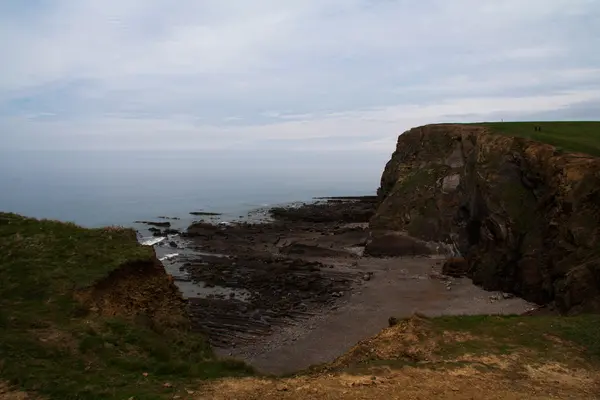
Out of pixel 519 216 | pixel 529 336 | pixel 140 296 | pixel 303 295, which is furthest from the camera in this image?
pixel 303 295

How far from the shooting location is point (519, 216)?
95.6ft

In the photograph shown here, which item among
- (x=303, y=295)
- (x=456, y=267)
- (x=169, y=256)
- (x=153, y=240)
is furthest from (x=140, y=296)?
(x=153, y=240)

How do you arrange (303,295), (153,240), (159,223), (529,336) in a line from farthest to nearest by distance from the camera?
(159,223) < (153,240) < (303,295) < (529,336)

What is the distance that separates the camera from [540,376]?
10.6 metres

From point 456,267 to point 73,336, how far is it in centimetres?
2872

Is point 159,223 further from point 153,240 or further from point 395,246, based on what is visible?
point 395,246

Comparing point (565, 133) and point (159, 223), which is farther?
point (159, 223)

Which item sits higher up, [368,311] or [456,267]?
[456,267]

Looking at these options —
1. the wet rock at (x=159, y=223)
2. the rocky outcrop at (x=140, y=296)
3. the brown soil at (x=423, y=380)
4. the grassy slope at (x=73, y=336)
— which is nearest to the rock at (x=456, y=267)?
the brown soil at (x=423, y=380)

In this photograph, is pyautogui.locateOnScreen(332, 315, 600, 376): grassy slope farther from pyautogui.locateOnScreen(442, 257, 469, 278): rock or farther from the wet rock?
the wet rock

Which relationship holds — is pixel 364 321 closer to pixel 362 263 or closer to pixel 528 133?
pixel 362 263

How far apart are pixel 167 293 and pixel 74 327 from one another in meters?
4.65

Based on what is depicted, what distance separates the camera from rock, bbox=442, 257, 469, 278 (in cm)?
3319

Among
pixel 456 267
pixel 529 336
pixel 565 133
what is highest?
pixel 565 133
